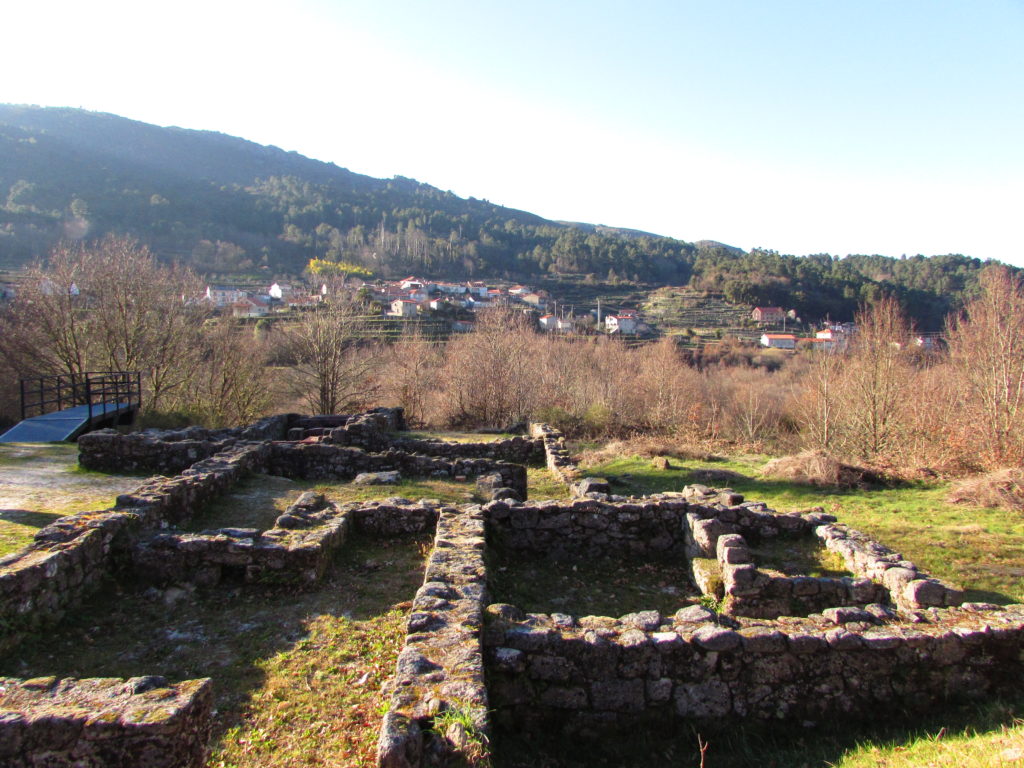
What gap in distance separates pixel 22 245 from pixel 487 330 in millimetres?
64710

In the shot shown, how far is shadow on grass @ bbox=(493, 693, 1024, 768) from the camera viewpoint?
4.56 metres

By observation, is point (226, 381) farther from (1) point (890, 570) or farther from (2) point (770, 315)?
(2) point (770, 315)

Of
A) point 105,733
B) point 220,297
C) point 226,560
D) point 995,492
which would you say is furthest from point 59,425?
point 220,297

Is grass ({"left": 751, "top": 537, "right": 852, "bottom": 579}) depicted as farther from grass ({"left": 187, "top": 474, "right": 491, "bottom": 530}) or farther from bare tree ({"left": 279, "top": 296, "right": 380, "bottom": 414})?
bare tree ({"left": 279, "top": 296, "right": 380, "bottom": 414})

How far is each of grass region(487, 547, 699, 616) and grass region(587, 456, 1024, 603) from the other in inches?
154

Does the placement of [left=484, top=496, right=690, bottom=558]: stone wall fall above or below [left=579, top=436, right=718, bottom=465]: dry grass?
above

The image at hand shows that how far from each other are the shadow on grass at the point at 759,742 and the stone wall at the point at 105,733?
7.26ft

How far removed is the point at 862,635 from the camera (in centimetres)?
521

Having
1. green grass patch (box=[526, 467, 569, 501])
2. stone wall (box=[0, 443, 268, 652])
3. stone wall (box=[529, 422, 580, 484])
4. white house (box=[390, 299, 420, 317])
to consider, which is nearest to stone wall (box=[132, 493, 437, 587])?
stone wall (box=[0, 443, 268, 652])

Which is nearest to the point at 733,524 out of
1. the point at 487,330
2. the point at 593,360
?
the point at 487,330

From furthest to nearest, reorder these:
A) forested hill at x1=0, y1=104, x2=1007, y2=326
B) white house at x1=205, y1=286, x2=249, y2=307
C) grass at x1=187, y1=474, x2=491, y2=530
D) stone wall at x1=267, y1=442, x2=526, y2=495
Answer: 1. forested hill at x1=0, y1=104, x2=1007, y2=326
2. white house at x1=205, y1=286, x2=249, y2=307
3. stone wall at x1=267, y1=442, x2=526, y2=495
4. grass at x1=187, y1=474, x2=491, y2=530

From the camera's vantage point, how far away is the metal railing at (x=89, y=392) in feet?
58.9

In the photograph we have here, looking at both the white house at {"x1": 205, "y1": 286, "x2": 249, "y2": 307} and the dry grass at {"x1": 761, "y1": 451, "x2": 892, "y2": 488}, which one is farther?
the white house at {"x1": 205, "y1": 286, "x2": 249, "y2": 307}

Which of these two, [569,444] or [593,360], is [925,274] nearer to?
[593,360]
